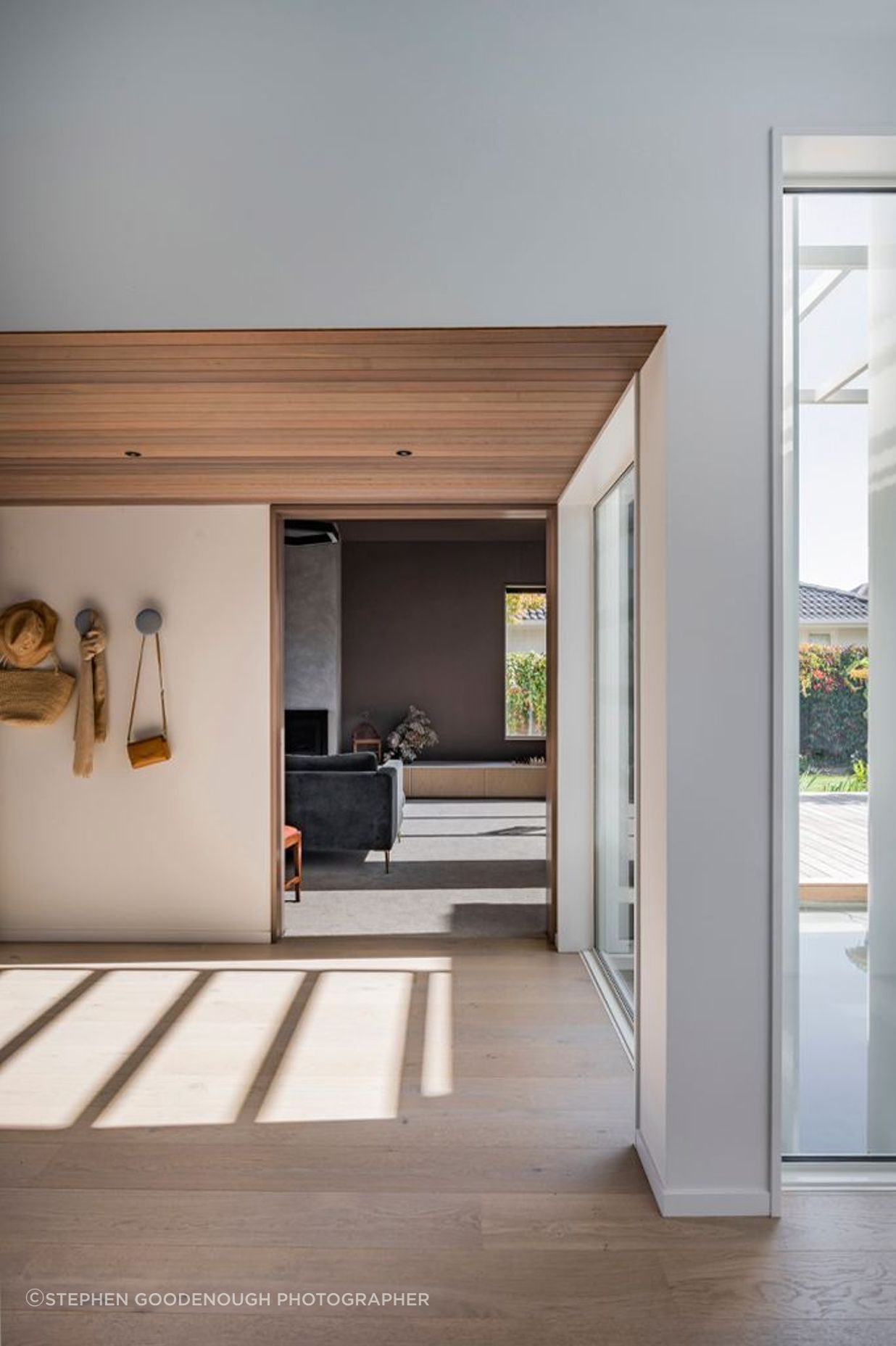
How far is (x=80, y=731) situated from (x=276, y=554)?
1.31m

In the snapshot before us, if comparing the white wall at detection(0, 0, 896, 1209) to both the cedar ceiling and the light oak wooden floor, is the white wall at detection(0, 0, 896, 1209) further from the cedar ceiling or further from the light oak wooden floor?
the light oak wooden floor

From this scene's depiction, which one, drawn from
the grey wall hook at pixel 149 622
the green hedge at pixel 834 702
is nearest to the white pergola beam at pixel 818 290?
the green hedge at pixel 834 702

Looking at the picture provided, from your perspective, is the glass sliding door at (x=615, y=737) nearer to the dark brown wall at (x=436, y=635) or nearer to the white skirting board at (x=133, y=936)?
the white skirting board at (x=133, y=936)

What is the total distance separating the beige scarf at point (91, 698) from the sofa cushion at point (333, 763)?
1589mm

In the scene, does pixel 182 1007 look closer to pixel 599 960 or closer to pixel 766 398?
pixel 599 960

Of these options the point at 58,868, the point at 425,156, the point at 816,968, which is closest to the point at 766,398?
the point at 425,156

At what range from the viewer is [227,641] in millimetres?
4766

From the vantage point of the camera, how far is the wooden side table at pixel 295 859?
5.26m

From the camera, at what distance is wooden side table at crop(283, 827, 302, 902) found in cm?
526

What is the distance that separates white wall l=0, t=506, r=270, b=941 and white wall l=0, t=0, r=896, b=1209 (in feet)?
8.13

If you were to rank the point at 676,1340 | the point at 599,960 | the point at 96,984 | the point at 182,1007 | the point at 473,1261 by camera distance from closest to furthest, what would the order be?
the point at 676,1340 → the point at 473,1261 → the point at 182,1007 → the point at 96,984 → the point at 599,960

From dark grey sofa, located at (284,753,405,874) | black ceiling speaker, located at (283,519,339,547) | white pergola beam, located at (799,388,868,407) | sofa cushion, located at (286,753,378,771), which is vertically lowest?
dark grey sofa, located at (284,753,405,874)

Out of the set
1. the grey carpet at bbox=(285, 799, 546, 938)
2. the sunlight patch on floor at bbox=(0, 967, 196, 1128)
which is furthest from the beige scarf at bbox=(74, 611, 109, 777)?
the grey carpet at bbox=(285, 799, 546, 938)

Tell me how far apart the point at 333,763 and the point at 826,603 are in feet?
13.5
